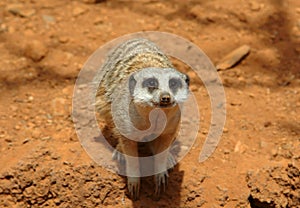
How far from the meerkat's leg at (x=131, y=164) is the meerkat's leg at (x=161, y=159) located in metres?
0.11

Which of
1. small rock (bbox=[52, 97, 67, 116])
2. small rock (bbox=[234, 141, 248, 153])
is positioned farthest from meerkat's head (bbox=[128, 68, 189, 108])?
small rock (bbox=[52, 97, 67, 116])

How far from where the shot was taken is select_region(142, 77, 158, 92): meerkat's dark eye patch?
8.04 feet

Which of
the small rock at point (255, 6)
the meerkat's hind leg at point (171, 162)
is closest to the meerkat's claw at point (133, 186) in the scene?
the meerkat's hind leg at point (171, 162)

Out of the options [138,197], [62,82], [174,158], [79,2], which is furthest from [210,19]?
[138,197]

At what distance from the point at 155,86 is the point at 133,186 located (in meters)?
0.58

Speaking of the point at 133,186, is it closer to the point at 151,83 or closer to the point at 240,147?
the point at 151,83

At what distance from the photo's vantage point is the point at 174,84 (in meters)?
2.48

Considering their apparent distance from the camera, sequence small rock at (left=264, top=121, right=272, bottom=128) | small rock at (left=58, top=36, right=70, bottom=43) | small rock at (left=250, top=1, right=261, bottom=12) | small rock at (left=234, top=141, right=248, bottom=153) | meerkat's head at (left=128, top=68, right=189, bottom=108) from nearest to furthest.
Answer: meerkat's head at (left=128, top=68, right=189, bottom=108)
small rock at (left=234, top=141, right=248, bottom=153)
small rock at (left=264, top=121, right=272, bottom=128)
small rock at (left=58, top=36, right=70, bottom=43)
small rock at (left=250, top=1, right=261, bottom=12)

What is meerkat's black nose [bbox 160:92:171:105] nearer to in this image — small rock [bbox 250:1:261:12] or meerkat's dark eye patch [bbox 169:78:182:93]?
meerkat's dark eye patch [bbox 169:78:182:93]

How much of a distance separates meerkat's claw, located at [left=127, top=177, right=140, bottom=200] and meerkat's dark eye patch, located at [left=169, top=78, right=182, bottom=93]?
0.54 m

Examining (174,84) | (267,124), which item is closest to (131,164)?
(174,84)

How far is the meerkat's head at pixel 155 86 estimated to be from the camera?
2.42 m

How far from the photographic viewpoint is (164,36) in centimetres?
404

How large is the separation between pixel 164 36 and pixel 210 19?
42 centimetres
